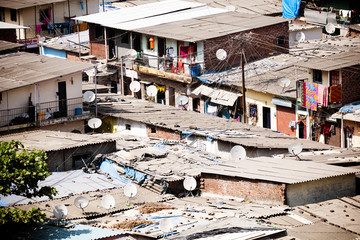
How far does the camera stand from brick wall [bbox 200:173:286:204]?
31.8 meters

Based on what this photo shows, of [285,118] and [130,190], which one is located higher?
[130,190]

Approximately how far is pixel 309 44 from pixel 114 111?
60.4ft

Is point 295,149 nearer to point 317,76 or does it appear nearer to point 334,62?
point 317,76

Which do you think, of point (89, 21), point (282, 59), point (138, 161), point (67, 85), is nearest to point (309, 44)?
point (282, 59)

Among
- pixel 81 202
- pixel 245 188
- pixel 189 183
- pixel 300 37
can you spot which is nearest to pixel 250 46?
pixel 300 37

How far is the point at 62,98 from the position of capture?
46.7 m

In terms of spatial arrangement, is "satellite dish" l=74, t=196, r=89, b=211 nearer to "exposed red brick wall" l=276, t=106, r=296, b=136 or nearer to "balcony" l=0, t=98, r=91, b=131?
"balcony" l=0, t=98, r=91, b=131

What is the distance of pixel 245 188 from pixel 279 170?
170 cm

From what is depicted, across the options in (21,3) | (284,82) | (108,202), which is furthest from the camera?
(21,3)

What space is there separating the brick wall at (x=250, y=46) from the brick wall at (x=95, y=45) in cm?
1108

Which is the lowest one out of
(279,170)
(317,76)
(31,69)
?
(279,170)

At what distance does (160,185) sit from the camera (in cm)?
3650

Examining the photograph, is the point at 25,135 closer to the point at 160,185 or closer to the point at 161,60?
the point at 160,185

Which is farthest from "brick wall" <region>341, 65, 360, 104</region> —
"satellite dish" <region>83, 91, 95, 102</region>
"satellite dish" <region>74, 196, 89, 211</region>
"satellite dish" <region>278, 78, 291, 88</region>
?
"satellite dish" <region>74, 196, 89, 211</region>
